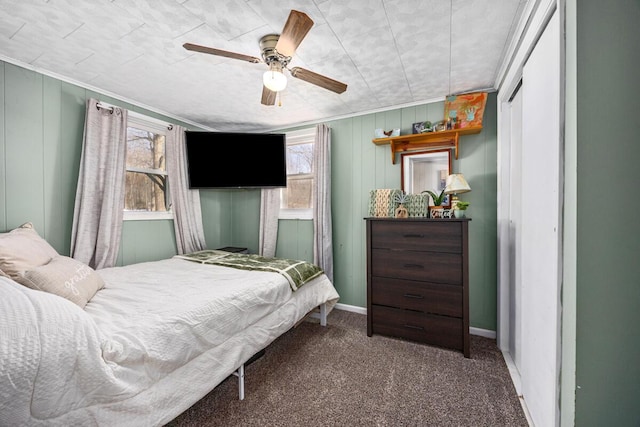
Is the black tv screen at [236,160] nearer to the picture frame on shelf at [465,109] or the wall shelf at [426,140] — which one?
the wall shelf at [426,140]

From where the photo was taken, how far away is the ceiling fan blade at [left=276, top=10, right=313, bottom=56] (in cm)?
124

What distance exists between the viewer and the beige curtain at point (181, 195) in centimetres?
296

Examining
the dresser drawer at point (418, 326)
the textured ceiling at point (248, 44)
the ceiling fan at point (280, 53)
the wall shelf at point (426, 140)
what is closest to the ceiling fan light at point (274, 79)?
the ceiling fan at point (280, 53)

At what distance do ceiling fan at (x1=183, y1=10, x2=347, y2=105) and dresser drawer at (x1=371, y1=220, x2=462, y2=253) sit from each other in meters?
1.24

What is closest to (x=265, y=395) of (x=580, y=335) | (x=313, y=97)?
(x=580, y=335)

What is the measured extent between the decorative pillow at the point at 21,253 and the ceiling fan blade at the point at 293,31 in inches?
73.2

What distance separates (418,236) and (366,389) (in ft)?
4.01

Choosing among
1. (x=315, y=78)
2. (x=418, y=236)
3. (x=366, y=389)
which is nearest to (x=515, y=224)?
(x=418, y=236)

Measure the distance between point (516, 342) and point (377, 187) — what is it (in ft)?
5.92

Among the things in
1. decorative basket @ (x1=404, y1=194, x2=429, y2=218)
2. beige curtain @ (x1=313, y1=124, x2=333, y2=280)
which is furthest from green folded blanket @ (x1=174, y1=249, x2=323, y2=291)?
decorative basket @ (x1=404, y1=194, x2=429, y2=218)

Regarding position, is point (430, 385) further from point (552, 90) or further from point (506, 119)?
Result: point (506, 119)

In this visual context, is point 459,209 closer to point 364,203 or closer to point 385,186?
point 385,186

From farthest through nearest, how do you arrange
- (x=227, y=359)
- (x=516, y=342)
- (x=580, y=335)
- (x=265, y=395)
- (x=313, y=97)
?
(x=313, y=97)
(x=516, y=342)
(x=265, y=395)
(x=227, y=359)
(x=580, y=335)

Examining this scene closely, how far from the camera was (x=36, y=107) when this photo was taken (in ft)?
6.76
